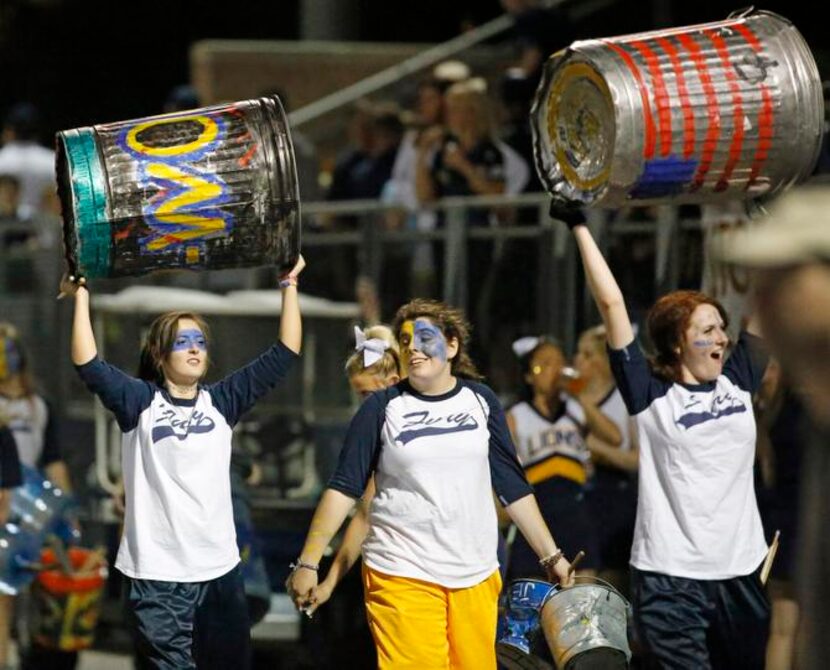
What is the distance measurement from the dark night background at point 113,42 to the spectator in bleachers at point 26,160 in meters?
3.94

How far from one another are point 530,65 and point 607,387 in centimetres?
298

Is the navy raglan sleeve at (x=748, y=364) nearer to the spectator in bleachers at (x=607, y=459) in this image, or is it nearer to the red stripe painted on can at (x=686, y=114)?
the red stripe painted on can at (x=686, y=114)

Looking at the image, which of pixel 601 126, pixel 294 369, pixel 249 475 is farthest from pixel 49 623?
pixel 601 126

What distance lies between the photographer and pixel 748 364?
747 cm

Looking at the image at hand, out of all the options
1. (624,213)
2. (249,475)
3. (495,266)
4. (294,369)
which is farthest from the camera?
(294,369)

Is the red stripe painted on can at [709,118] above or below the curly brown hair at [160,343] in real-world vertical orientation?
above

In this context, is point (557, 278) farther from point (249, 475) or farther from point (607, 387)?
point (249, 475)

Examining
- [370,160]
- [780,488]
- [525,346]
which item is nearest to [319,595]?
[780,488]

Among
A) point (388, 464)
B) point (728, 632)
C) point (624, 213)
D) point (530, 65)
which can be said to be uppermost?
point (530, 65)

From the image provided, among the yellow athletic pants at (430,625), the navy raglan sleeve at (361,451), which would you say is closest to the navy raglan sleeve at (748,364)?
the yellow athletic pants at (430,625)

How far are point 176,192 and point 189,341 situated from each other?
71cm

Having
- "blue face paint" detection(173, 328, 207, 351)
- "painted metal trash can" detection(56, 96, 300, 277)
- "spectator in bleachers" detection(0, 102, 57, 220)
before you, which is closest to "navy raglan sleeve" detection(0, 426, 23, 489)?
"blue face paint" detection(173, 328, 207, 351)

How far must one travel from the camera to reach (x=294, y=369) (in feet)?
39.1

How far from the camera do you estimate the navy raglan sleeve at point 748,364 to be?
744 cm
